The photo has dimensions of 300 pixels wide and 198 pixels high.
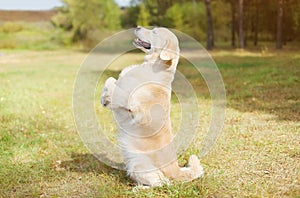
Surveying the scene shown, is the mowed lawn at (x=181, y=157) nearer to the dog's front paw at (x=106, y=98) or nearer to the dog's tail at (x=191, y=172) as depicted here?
the dog's tail at (x=191, y=172)

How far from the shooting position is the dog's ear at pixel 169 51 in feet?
12.7

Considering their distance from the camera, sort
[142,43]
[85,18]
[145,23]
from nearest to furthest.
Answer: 1. [142,43]
2. [85,18]
3. [145,23]

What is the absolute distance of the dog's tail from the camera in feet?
13.9

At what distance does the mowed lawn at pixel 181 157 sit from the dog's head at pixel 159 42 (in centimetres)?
125

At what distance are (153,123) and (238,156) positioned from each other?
1.66 m

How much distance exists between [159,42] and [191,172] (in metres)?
1.35

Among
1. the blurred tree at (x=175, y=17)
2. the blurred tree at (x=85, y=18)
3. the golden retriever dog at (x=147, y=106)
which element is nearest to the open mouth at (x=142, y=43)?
the golden retriever dog at (x=147, y=106)

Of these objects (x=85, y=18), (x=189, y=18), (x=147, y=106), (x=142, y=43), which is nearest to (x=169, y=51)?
(x=142, y=43)

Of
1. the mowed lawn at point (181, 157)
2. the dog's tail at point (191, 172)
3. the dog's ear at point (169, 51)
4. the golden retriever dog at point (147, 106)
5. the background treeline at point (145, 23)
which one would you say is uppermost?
the dog's ear at point (169, 51)

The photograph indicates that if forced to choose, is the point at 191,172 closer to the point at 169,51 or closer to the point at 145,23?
the point at 169,51

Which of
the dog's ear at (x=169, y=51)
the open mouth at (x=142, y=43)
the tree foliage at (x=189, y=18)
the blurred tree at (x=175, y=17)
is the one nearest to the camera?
the dog's ear at (x=169, y=51)

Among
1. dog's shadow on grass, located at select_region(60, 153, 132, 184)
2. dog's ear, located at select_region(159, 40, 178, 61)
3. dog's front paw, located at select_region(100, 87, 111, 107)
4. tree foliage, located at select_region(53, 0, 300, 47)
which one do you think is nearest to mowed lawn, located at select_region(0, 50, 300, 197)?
dog's shadow on grass, located at select_region(60, 153, 132, 184)

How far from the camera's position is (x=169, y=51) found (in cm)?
390

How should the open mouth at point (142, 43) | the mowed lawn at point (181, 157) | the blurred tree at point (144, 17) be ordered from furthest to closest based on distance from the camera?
the blurred tree at point (144, 17) < the mowed lawn at point (181, 157) < the open mouth at point (142, 43)
